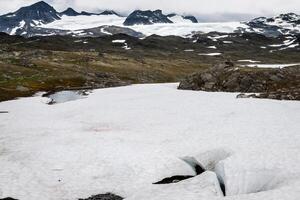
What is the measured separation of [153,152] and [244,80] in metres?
50.3

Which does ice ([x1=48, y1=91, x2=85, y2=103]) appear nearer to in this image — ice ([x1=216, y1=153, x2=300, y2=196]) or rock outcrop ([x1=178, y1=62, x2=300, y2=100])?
rock outcrop ([x1=178, y1=62, x2=300, y2=100])

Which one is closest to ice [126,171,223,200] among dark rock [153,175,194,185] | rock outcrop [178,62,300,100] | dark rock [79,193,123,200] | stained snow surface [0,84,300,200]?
stained snow surface [0,84,300,200]

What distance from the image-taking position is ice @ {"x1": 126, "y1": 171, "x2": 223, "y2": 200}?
951 inches

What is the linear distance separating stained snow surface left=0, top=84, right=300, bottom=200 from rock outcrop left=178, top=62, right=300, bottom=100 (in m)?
21.7

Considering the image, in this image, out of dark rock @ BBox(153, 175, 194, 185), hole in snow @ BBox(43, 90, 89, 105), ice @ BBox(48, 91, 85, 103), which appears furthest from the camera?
hole in snow @ BBox(43, 90, 89, 105)

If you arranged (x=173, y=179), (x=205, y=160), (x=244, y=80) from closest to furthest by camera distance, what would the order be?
(x=173, y=179), (x=205, y=160), (x=244, y=80)

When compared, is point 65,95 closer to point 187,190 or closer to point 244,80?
point 244,80

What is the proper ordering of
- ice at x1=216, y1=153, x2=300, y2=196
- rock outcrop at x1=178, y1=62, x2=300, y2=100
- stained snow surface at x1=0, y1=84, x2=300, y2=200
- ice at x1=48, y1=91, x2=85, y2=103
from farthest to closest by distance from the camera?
ice at x1=48, y1=91, x2=85, y2=103 < rock outcrop at x1=178, y1=62, x2=300, y2=100 < stained snow surface at x1=0, y1=84, x2=300, y2=200 < ice at x1=216, y1=153, x2=300, y2=196

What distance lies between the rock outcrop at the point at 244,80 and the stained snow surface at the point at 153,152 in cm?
2170

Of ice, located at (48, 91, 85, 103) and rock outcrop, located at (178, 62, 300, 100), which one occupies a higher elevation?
rock outcrop, located at (178, 62, 300, 100)

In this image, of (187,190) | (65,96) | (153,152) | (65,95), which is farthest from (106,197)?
(65,95)

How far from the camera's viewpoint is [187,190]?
25.3 metres

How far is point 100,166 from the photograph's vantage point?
3100 centimetres

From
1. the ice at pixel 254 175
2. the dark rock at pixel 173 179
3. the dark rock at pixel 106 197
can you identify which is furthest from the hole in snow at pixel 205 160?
the dark rock at pixel 106 197
